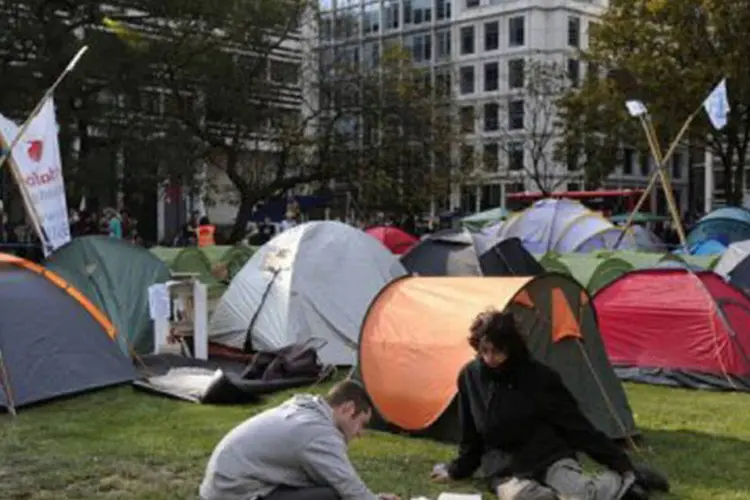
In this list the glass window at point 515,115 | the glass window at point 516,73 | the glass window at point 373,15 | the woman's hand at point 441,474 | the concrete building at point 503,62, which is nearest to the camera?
the woman's hand at point 441,474

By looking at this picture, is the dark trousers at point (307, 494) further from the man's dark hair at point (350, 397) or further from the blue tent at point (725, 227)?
the blue tent at point (725, 227)

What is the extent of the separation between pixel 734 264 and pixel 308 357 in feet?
23.8

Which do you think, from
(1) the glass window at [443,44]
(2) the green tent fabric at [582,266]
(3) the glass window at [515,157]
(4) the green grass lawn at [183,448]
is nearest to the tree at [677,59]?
(2) the green tent fabric at [582,266]

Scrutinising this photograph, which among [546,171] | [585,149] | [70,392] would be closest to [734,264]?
[70,392]

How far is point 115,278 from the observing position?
12.7 metres

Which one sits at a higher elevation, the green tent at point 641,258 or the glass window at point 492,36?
the glass window at point 492,36

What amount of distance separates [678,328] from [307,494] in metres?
7.17

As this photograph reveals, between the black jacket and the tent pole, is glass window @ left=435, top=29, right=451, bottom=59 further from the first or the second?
the black jacket

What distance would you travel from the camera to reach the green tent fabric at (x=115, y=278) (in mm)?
12430

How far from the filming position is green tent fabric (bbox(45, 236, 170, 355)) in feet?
40.8

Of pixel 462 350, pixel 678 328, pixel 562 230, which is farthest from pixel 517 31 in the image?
pixel 462 350

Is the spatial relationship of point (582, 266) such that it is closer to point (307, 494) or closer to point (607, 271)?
point (607, 271)

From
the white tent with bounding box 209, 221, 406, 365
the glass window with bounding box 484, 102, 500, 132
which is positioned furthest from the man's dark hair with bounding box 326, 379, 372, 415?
the glass window with bounding box 484, 102, 500, 132

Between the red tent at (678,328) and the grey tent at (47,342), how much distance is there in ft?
17.8
